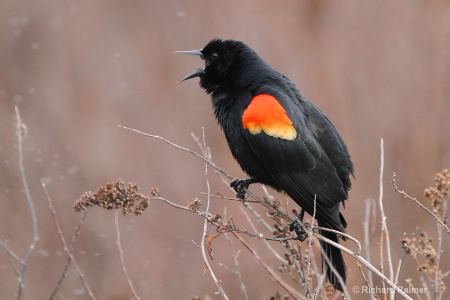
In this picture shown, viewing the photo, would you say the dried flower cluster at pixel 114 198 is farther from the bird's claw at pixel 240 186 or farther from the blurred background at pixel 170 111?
the blurred background at pixel 170 111

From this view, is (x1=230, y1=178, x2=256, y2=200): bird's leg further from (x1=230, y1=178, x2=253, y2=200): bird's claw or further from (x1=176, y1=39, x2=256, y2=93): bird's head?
(x1=176, y1=39, x2=256, y2=93): bird's head

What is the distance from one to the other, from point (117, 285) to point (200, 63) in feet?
7.37

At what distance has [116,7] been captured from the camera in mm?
6742

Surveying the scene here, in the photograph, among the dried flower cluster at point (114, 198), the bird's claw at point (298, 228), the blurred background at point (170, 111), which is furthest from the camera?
the blurred background at point (170, 111)

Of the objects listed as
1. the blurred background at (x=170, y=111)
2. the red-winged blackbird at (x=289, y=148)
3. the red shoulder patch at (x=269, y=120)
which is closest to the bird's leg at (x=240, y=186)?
the red-winged blackbird at (x=289, y=148)

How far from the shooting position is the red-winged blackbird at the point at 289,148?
369 cm

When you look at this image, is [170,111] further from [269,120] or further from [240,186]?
[269,120]

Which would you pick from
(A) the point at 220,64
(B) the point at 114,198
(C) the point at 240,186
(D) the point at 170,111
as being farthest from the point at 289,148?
(D) the point at 170,111

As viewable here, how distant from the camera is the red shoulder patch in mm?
3686

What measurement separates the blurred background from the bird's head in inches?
91.3

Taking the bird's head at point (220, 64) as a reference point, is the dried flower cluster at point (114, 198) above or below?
below

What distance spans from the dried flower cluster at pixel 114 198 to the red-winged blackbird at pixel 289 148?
0.77 meters

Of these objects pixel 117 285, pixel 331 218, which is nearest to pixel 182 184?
pixel 117 285

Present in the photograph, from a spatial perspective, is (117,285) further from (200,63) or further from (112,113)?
(200,63)
